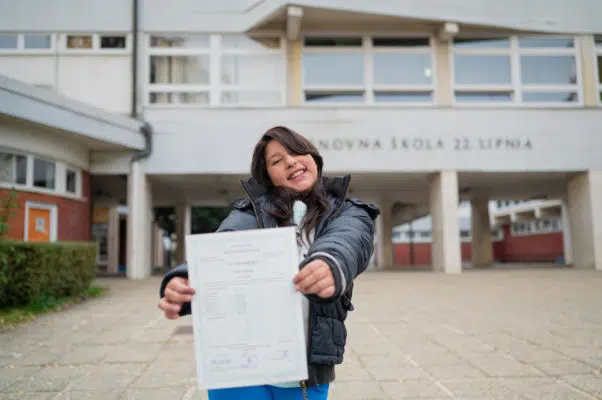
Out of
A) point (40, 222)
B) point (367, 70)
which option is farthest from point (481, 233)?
point (40, 222)

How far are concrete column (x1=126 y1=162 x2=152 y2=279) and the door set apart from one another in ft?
6.94

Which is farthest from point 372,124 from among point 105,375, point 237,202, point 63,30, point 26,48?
point 237,202

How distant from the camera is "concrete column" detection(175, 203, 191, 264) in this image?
19.9m

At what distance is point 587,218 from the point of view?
14.7 m

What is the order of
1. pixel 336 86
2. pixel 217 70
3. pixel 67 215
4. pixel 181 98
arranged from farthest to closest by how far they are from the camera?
pixel 336 86
pixel 181 98
pixel 217 70
pixel 67 215

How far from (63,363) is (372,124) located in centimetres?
1146

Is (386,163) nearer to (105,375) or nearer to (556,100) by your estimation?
(556,100)

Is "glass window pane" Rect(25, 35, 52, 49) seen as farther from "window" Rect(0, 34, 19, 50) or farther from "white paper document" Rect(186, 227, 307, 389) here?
"white paper document" Rect(186, 227, 307, 389)

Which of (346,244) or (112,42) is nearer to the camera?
(346,244)

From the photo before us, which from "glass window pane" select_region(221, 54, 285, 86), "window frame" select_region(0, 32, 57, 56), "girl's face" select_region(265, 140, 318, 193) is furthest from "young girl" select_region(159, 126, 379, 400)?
"window frame" select_region(0, 32, 57, 56)

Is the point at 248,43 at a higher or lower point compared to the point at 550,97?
higher

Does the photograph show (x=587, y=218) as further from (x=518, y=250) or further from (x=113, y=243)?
(x=518, y=250)

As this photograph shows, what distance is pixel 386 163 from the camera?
14.3m

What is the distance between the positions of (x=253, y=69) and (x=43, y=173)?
6.63 meters
